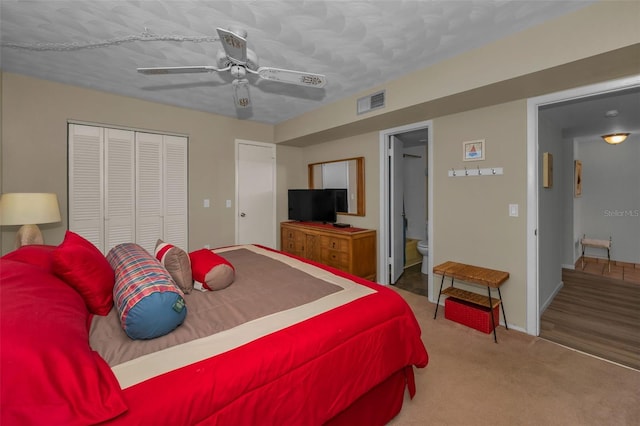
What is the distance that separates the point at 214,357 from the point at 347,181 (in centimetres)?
350

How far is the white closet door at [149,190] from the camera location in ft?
11.8

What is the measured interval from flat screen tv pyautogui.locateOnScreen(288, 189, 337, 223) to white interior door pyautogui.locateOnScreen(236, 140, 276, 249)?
0.42 meters

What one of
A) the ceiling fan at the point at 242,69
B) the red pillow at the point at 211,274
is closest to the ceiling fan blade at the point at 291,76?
the ceiling fan at the point at 242,69

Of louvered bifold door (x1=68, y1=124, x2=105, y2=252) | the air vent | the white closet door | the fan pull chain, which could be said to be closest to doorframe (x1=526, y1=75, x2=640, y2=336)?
the air vent

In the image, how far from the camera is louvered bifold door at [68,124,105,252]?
315 centimetres

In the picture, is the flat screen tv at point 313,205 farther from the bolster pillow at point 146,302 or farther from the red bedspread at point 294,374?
the bolster pillow at point 146,302

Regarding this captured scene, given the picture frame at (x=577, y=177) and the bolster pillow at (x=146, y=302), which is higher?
the picture frame at (x=577, y=177)

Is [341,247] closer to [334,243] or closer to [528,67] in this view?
[334,243]

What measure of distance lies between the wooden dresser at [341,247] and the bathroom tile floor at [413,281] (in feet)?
1.51

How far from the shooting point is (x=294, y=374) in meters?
1.12

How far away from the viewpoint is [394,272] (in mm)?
4020

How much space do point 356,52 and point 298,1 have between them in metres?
0.75

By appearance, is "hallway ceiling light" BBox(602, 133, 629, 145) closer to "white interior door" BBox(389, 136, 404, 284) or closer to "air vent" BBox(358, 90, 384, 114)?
"white interior door" BBox(389, 136, 404, 284)

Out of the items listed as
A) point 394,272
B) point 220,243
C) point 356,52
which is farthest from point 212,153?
point 394,272
